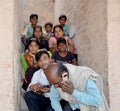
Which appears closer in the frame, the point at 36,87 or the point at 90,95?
the point at 90,95

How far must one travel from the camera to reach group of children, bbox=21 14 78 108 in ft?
16.4

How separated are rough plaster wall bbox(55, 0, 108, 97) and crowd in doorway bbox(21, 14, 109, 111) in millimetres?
203

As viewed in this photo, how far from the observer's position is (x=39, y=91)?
15.1 feet

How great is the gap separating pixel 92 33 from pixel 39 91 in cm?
127

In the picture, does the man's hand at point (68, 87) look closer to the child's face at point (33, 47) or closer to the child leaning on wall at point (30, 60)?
the child leaning on wall at point (30, 60)

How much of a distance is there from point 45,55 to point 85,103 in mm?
1220

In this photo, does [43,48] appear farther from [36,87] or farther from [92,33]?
[36,87]

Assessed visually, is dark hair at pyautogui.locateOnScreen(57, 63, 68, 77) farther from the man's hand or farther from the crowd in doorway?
the man's hand

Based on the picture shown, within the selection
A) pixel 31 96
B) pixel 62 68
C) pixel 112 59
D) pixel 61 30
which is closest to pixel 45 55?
pixel 31 96

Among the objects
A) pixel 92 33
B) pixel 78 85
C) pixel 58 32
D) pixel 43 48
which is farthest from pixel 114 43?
pixel 58 32

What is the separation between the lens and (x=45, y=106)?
457 centimetres

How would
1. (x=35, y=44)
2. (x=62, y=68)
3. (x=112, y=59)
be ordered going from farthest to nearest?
(x=35, y=44), (x=112, y=59), (x=62, y=68)
